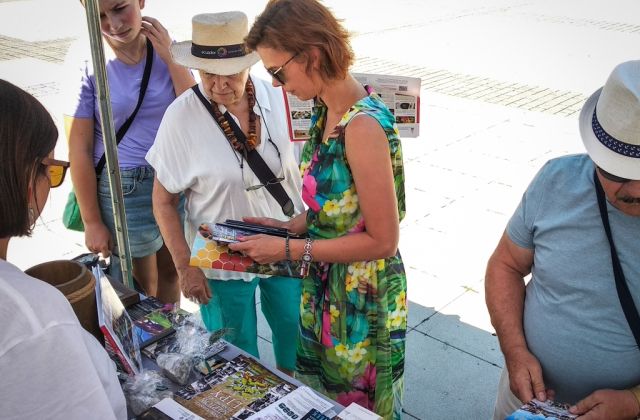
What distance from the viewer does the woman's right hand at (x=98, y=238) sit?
3041 millimetres

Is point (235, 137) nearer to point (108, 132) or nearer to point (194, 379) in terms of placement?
point (108, 132)

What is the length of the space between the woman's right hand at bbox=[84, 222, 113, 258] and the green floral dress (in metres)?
1.22

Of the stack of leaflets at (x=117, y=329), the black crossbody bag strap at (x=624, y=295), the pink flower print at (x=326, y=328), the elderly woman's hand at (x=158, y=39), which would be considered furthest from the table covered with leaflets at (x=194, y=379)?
the elderly woman's hand at (x=158, y=39)

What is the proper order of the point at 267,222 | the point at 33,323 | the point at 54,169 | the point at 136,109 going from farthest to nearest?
the point at 136,109 → the point at 267,222 → the point at 54,169 → the point at 33,323

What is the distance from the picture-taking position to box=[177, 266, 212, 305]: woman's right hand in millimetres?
2607

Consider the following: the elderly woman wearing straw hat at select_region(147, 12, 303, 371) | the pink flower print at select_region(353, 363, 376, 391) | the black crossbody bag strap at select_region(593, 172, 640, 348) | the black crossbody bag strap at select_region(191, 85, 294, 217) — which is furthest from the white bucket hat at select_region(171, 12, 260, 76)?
the black crossbody bag strap at select_region(593, 172, 640, 348)

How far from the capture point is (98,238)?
3.04m

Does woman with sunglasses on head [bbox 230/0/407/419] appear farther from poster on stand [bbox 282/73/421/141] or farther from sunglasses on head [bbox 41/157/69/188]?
sunglasses on head [bbox 41/157/69/188]

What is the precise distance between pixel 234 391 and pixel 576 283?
3.50ft

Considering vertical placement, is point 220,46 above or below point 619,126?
above

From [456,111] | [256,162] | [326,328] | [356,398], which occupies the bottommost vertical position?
[456,111]

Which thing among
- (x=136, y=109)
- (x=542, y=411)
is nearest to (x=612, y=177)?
(x=542, y=411)

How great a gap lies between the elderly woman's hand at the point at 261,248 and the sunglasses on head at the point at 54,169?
0.73 metres

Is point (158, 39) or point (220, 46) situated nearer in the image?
point (220, 46)
